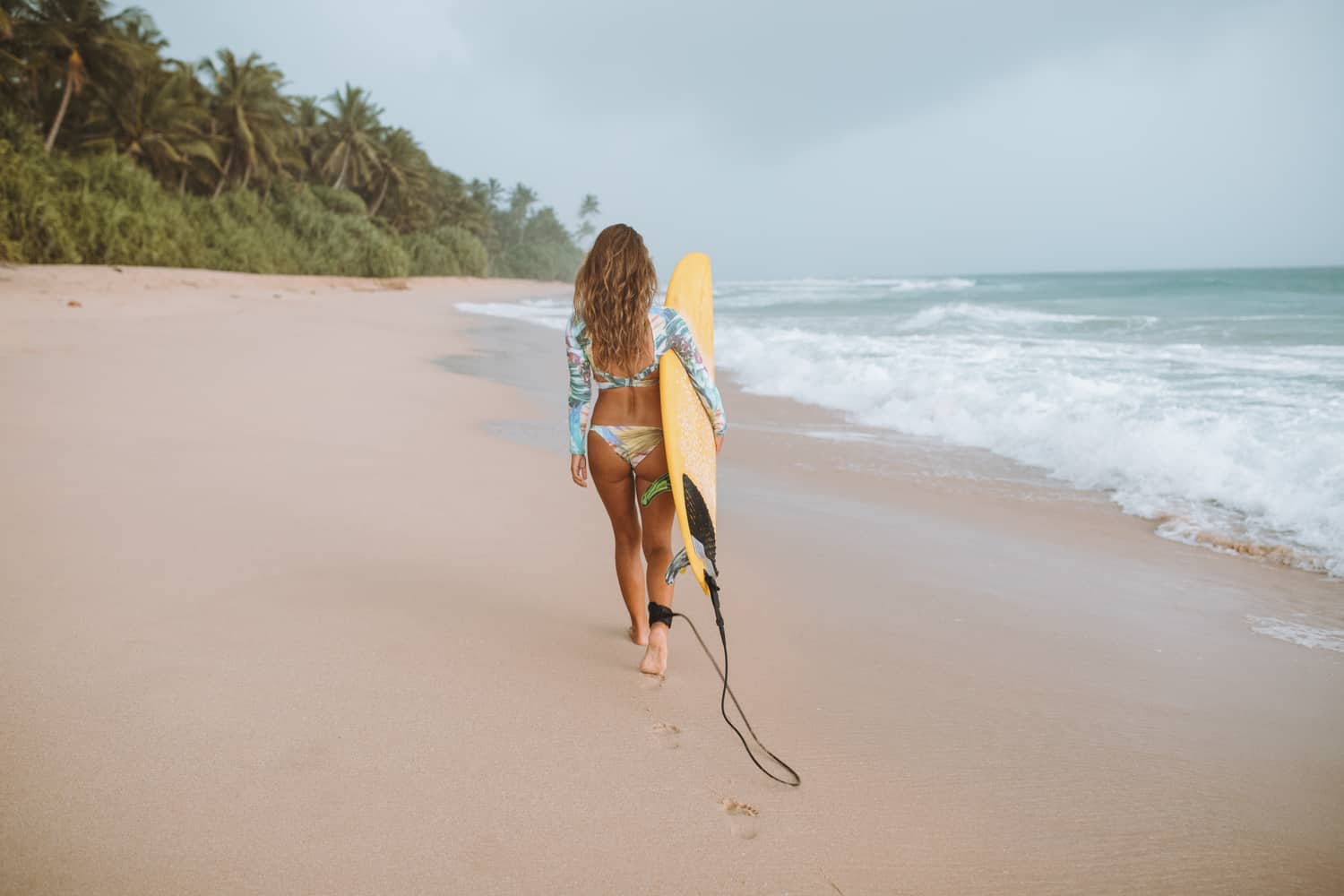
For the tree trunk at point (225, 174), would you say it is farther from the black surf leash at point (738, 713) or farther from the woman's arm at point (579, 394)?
the black surf leash at point (738, 713)

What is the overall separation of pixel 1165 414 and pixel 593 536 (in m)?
5.48

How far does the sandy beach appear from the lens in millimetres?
1617

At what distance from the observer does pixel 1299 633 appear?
3014 mm

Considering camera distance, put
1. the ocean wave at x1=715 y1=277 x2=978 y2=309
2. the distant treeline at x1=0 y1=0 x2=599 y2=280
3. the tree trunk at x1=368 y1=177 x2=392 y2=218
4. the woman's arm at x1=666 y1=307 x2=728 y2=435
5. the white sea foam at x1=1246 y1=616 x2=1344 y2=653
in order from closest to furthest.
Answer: the woman's arm at x1=666 y1=307 x2=728 y2=435 → the white sea foam at x1=1246 y1=616 x2=1344 y2=653 → the distant treeline at x1=0 y1=0 x2=599 y2=280 → the ocean wave at x1=715 y1=277 x2=978 y2=309 → the tree trunk at x1=368 y1=177 x2=392 y2=218

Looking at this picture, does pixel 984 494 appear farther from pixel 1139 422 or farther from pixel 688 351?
pixel 688 351

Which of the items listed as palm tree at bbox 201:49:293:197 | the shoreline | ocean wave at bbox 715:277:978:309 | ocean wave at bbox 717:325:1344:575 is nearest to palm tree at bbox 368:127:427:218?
palm tree at bbox 201:49:293:197

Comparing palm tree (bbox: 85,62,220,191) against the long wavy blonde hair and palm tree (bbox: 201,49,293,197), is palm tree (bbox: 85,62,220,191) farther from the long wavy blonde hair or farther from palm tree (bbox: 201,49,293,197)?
the long wavy blonde hair

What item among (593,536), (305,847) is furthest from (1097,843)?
(593,536)

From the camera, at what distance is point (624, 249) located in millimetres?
2303

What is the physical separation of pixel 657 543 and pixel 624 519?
15 centimetres

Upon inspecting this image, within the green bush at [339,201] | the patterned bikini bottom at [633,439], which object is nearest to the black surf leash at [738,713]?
the patterned bikini bottom at [633,439]

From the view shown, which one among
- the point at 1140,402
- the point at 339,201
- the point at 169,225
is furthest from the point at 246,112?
the point at 1140,402

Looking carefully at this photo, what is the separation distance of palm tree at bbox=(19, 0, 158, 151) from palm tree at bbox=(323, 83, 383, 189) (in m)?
14.4

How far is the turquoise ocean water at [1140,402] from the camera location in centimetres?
452
